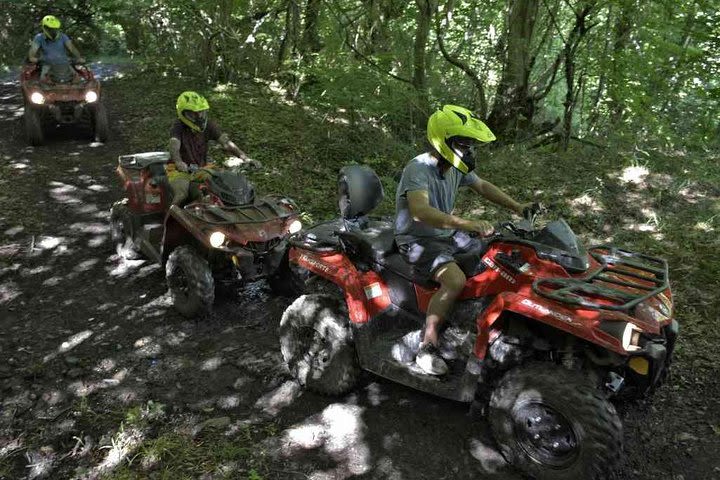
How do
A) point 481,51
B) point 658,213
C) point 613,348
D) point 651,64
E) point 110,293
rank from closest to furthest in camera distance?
point 613,348
point 110,293
point 658,213
point 651,64
point 481,51

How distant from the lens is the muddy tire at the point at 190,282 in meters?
5.15

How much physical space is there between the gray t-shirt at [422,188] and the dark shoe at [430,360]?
0.71m

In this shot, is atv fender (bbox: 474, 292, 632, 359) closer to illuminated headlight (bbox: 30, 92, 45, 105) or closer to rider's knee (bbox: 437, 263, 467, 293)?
rider's knee (bbox: 437, 263, 467, 293)

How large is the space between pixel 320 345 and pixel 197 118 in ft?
10.3

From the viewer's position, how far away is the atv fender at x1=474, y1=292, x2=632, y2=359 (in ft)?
9.58

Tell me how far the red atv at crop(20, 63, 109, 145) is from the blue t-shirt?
11 centimetres

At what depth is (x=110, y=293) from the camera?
19.0ft

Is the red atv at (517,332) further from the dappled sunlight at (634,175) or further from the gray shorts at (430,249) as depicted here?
the dappled sunlight at (634,175)

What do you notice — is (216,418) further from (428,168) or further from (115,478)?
(428,168)

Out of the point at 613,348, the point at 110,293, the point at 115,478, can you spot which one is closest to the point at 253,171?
the point at 110,293

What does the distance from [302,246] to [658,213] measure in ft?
14.0

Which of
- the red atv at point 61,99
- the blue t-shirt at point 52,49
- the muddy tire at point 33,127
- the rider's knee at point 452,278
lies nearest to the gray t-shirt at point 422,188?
the rider's knee at point 452,278

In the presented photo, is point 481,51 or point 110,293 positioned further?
point 481,51

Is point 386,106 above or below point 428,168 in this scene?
below
